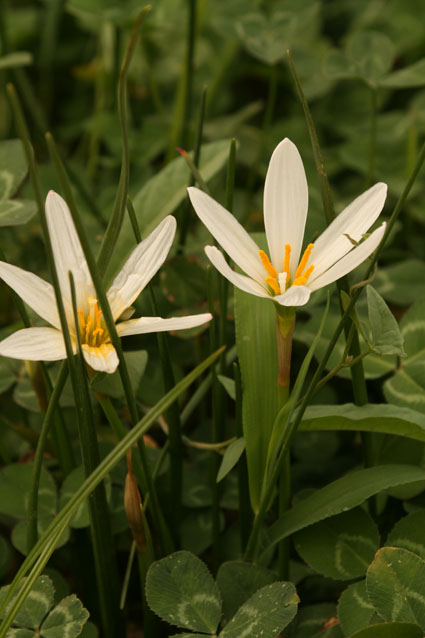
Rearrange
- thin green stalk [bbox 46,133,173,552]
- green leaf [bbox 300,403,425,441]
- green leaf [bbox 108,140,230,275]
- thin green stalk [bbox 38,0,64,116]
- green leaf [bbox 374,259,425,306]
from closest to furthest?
thin green stalk [bbox 46,133,173,552]
green leaf [bbox 300,403,425,441]
green leaf [bbox 108,140,230,275]
green leaf [bbox 374,259,425,306]
thin green stalk [bbox 38,0,64,116]

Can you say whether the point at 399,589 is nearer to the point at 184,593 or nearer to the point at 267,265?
the point at 184,593

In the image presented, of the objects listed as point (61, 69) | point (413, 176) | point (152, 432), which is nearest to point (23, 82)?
point (152, 432)

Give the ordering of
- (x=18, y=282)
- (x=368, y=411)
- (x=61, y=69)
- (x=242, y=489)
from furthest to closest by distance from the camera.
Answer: (x=61, y=69), (x=242, y=489), (x=368, y=411), (x=18, y=282)

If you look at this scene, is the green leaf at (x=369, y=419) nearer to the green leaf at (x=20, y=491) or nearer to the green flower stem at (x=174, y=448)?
the green flower stem at (x=174, y=448)

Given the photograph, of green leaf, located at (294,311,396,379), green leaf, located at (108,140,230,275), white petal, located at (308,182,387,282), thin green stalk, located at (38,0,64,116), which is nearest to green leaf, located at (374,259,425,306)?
green leaf, located at (294,311,396,379)

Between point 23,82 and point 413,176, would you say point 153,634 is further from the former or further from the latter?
point 23,82

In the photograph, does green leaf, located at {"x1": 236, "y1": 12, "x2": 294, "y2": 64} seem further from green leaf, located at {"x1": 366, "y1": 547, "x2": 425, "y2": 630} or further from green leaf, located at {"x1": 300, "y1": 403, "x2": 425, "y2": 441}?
green leaf, located at {"x1": 366, "y1": 547, "x2": 425, "y2": 630}

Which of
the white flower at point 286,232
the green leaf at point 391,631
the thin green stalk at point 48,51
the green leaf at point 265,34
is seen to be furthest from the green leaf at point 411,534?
the thin green stalk at point 48,51
